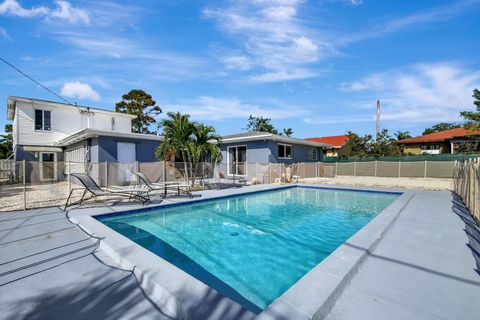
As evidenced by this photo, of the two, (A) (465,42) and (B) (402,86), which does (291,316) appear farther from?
(B) (402,86)

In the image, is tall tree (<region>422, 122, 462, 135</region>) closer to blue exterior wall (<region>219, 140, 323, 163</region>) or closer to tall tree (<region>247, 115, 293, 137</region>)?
tall tree (<region>247, 115, 293, 137</region>)

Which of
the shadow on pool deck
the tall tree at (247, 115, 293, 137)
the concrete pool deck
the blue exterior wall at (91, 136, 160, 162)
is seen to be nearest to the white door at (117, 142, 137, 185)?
the blue exterior wall at (91, 136, 160, 162)

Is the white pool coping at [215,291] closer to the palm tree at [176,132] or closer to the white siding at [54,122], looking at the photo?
the palm tree at [176,132]

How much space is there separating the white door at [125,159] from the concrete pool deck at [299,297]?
7624mm

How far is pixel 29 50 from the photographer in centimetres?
1045

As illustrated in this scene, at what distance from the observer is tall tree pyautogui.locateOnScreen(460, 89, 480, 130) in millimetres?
21391

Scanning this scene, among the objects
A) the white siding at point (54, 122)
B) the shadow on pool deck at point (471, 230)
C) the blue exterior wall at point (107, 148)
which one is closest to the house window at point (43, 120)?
the white siding at point (54, 122)

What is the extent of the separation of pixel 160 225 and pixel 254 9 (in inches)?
346

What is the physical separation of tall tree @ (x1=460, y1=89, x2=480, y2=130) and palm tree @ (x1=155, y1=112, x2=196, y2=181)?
24.8 m

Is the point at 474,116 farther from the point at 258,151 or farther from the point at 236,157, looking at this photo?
the point at 236,157

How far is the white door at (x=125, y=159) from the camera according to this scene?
1244 centimetres

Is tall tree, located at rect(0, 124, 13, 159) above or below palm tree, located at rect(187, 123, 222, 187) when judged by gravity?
above

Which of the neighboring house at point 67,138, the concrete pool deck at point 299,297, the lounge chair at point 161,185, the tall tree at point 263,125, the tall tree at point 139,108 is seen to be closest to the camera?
the concrete pool deck at point 299,297

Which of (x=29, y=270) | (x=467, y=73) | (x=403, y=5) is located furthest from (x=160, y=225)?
(x=467, y=73)
